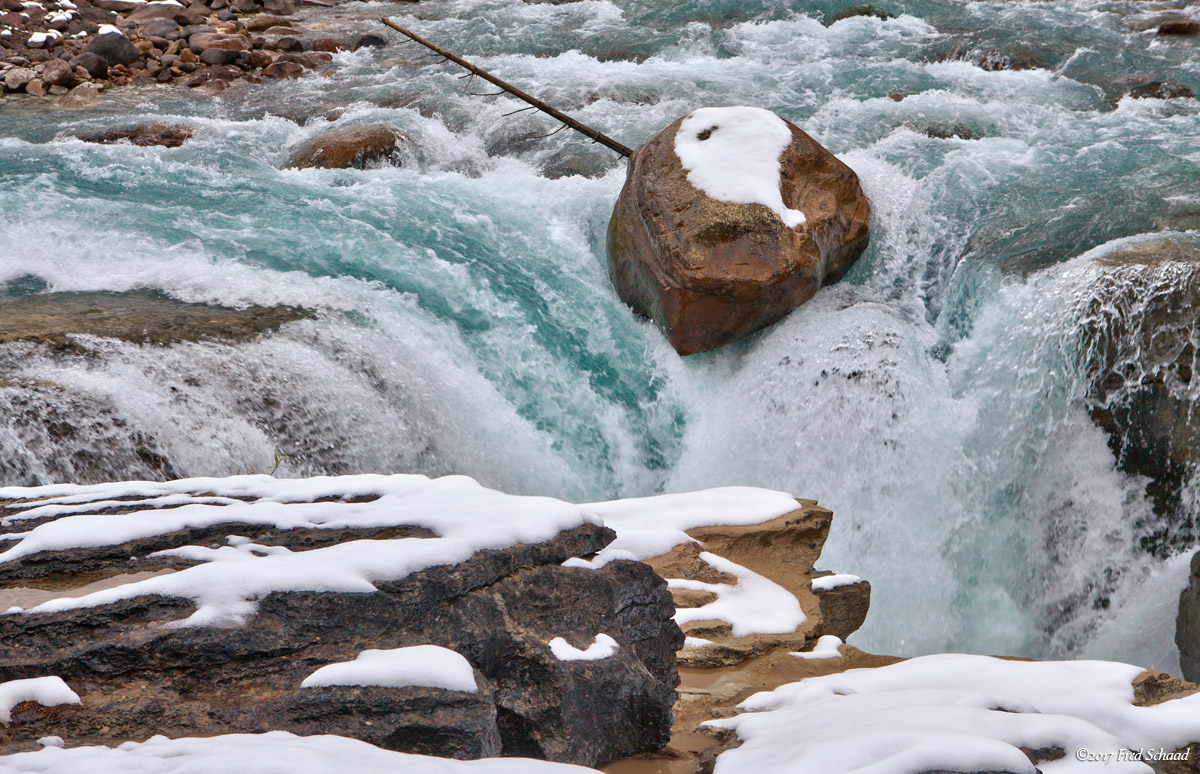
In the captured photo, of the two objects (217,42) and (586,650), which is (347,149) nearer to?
(217,42)

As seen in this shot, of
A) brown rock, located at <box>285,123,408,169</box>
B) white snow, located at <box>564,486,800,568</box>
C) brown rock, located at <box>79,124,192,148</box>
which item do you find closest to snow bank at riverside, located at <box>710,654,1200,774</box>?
white snow, located at <box>564,486,800,568</box>

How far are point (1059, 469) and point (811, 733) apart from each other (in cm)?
388

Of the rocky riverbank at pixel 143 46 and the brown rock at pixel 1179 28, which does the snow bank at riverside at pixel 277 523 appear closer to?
the rocky riverbank at pixel 143 46

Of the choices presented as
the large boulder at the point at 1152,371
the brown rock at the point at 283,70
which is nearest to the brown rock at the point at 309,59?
the brown rock at the point at 283,70

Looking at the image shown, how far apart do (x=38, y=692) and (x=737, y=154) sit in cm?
537

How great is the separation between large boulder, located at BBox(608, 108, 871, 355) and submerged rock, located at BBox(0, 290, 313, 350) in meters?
2.16

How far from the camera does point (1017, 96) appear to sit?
9562 mm

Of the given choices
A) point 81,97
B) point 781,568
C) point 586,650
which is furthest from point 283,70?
point 586,650

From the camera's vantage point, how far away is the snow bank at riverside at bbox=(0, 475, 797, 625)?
2.28m

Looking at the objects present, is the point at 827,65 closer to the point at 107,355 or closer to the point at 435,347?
the point at 435,347

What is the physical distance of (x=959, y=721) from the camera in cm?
228

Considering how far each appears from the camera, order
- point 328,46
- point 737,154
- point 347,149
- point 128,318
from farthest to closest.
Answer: point 328,46
point 347,149
point 737,154
point 128,318

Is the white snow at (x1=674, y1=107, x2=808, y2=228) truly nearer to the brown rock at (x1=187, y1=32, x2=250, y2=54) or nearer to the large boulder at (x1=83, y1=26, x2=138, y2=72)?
the brown rock at (x1=187, y1=32, x2=250, y2=54)

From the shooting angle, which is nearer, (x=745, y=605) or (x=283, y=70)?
(x=745, y=605)
